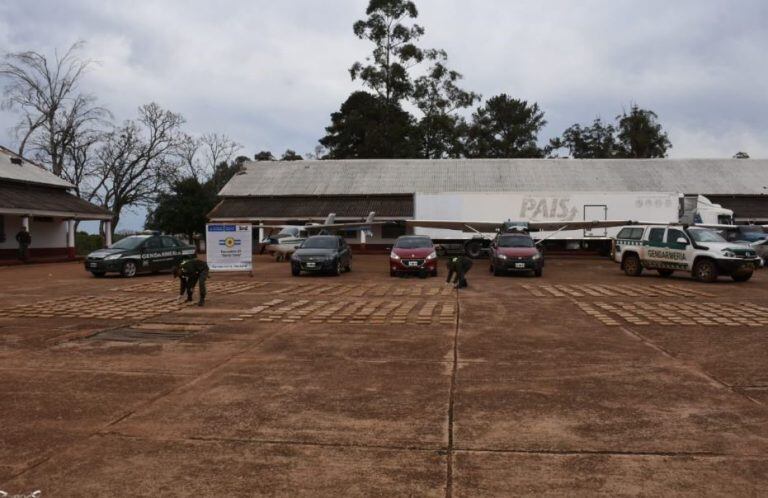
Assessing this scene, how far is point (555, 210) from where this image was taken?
28.9 m

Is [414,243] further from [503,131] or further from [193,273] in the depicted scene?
Answer: [503,131]

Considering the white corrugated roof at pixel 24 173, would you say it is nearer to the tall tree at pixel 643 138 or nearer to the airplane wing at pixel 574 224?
the airplane wing at pixel 574 224

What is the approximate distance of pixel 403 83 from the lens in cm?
5547

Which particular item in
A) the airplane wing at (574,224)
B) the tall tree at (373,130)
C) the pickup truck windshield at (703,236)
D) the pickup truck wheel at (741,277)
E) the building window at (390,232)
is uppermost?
the tall tree at (373,130)

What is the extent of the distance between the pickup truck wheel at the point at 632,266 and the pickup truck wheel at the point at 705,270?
2.27m

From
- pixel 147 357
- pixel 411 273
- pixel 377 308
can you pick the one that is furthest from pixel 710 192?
pixel 147 357

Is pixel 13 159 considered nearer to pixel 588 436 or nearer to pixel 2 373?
pixel 2 373

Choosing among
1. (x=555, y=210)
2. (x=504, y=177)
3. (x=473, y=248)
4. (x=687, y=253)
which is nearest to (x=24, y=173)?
(x=473, y=248)

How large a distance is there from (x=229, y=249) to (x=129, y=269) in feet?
12.1

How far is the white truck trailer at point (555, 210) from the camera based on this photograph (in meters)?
28.2

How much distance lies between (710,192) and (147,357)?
39170mm

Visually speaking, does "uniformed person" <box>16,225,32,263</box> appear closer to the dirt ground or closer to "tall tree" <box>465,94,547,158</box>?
the dirt ground

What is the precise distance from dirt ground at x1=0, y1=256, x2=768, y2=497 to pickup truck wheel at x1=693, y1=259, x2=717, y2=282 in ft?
21.6

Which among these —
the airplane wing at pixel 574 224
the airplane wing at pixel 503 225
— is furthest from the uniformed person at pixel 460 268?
the airplane wing at pixel 574 224
